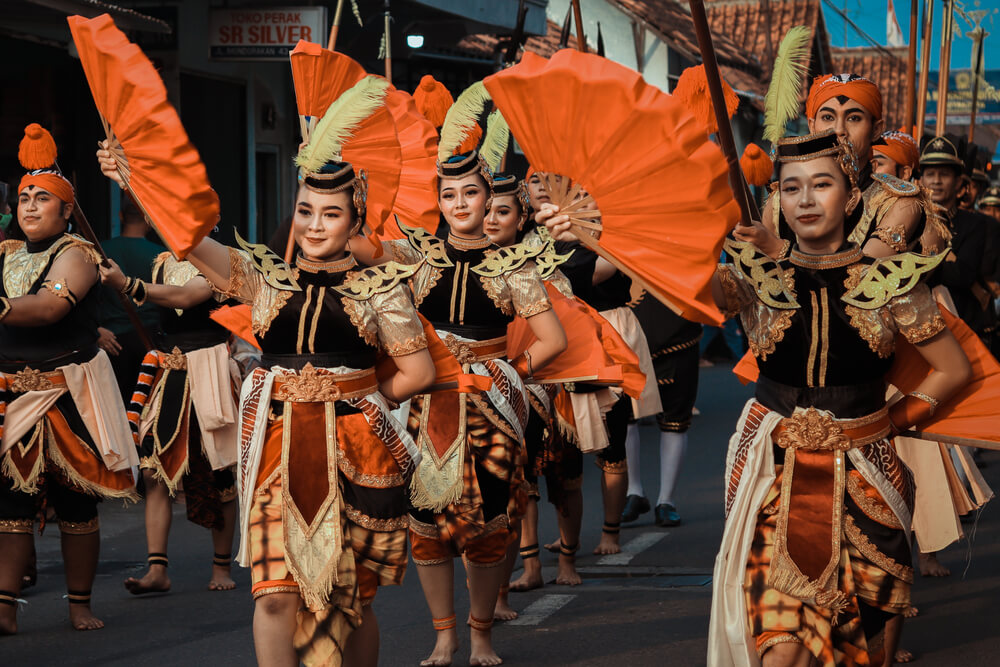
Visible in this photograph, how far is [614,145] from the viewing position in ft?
13.1

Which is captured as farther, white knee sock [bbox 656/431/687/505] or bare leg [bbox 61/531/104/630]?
white knee sock [bbox 656/431/687/505]

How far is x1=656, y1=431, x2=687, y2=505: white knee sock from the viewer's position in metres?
9.34

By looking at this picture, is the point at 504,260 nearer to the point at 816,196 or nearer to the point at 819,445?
the point at 816,196

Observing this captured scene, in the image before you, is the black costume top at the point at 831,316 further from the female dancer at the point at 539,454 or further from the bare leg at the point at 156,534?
the bare leg at the point at 156,534

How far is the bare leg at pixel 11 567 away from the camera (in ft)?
21.5

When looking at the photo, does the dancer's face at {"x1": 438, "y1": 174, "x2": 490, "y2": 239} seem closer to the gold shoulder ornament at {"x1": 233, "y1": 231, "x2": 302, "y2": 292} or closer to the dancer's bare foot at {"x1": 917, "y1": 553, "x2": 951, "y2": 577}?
the gold shoulder ornament at {"x1": 233, "y1": 231, "x2": 302, "y2": 292}

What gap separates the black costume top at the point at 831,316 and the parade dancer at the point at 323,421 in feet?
3.74

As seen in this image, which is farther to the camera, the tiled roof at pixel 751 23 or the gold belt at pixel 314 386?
the tiled roof at pixel 751 23

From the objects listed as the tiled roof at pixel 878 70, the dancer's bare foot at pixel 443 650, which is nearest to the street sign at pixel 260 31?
the dancer's bare foot at pixel 443 650

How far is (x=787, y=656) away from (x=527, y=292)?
A: 6.93 ft

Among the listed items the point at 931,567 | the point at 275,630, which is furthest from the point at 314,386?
the point at 931,567

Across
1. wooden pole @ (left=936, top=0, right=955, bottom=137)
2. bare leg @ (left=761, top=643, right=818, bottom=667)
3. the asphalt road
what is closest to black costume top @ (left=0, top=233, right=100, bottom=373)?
the asphalt road

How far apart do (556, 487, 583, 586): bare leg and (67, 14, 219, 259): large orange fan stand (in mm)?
3564

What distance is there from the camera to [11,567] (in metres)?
6.55
